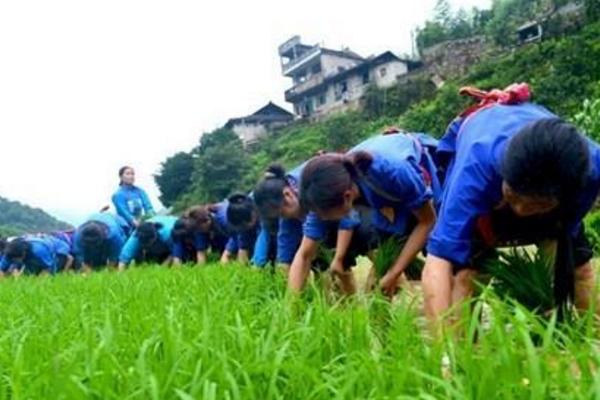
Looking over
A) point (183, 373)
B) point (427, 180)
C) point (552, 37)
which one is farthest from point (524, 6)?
point (183, 373)

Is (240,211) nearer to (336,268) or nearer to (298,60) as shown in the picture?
(336,268)

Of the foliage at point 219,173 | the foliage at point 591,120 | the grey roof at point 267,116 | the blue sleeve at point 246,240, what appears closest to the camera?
the blue sleeve at point 246,240

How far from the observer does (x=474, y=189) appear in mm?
2277

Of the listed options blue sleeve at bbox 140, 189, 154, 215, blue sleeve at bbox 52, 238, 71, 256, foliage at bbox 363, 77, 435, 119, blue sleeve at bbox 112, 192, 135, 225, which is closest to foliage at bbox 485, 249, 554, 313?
blue sleeve at bbox 112, 192, 135, 225

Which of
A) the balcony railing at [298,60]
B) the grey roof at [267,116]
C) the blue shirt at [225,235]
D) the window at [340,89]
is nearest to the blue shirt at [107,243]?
the blue shirt at [225,235]

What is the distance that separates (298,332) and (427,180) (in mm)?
1857

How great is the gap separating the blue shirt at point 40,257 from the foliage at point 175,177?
982 inches

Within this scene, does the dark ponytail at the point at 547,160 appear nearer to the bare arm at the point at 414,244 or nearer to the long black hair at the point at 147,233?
the bare arm at the point at 414,244

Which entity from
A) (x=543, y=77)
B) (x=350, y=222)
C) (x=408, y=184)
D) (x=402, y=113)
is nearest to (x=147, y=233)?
(x=350, y=222)

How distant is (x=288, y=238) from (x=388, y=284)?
130cm

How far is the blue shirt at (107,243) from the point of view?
27.8 ft

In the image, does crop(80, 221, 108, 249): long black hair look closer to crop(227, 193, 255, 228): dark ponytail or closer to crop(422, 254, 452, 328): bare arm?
crop(227, 193, 255, 228): dark ponytail

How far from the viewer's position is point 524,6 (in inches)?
1367

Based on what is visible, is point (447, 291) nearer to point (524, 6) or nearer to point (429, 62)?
point (429, 62)
